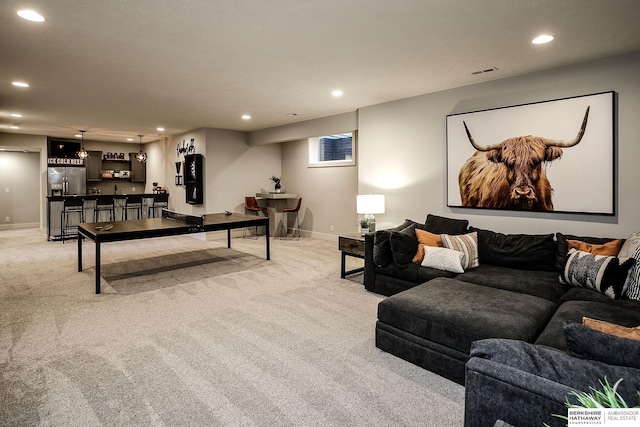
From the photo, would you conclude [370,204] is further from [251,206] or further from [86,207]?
[86,207]

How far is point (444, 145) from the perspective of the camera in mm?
4844

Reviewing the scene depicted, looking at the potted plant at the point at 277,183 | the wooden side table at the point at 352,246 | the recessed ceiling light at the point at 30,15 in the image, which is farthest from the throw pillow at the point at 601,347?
the potted plant at the point at 277,183

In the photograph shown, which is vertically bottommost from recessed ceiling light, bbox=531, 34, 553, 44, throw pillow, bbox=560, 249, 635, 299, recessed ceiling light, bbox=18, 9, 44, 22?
throw pillow, bbox=560, 249, 635, 299

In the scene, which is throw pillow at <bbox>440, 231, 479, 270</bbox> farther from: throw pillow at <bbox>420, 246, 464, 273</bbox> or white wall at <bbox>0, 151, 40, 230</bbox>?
white wall at <bbox>0, 151, 40, 230</bbox>

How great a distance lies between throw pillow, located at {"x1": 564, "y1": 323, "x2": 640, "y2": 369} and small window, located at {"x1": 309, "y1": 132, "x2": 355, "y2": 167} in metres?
6.31

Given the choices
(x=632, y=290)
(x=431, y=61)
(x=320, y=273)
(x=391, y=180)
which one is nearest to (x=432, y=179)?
(x=391, y=180)

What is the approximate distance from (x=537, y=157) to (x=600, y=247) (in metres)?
1.20

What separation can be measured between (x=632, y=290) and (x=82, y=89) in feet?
21.0

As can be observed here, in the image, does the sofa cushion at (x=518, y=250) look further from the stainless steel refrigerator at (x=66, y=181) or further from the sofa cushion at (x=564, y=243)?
the stainless steel refrigerator at (x=66, y=181)

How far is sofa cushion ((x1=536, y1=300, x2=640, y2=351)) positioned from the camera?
2.20 meters

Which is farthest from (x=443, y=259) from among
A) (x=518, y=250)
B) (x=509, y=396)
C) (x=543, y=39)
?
(x=509, y=396)

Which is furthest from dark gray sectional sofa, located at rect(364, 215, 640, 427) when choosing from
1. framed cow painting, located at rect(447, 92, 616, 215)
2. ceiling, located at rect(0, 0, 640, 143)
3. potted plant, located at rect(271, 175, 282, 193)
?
potted plant, located at rect(271, 175, 282, 193)

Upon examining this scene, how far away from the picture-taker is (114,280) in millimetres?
4871

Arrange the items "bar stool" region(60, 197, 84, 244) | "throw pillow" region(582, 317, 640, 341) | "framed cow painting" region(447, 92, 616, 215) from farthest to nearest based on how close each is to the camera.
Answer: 1. "bar stool" region(60, 197, 84, 244)
2. "framed cow painting" region(447, 92, 616, 215)
3. "throw pillow" region(582, 317, 640, 341)
